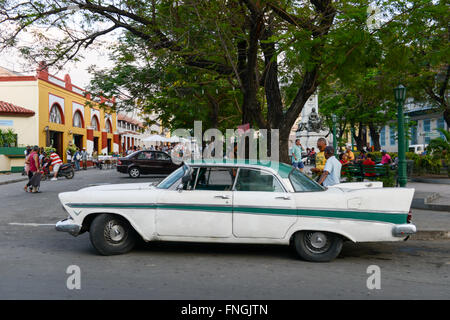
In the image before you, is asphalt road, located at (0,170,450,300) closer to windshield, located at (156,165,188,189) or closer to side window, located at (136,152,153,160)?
windshield, located at (156,165,188,189)

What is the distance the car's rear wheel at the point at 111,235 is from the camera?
5.97m

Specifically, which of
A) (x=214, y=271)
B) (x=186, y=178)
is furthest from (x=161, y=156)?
(x=214, y=271)

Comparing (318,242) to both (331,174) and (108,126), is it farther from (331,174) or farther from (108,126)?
(108,126)

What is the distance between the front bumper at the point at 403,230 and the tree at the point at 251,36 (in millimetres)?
4786

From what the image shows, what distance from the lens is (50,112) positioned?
3381 centimetres

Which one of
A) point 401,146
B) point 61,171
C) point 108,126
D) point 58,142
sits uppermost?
point 108,126

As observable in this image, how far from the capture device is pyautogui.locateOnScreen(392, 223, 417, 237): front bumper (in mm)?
5531

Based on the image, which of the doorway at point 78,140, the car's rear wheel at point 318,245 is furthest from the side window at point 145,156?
the doorway at point 78,140

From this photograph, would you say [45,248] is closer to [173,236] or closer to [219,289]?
[173,236]

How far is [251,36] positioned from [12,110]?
971 inches

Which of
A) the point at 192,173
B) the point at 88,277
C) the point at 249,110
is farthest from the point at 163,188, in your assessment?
the point at 249,110

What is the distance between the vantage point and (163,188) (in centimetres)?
615

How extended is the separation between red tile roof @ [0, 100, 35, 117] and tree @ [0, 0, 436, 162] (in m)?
18.2
